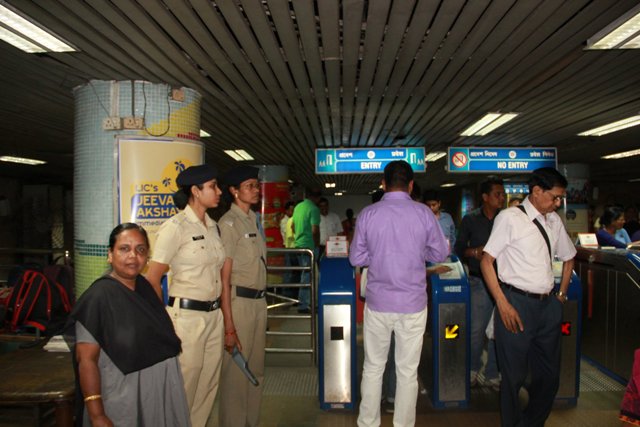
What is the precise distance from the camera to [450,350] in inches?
156

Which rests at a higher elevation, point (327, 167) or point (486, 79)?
point (486, 79)

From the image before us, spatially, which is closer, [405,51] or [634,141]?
[405,51]

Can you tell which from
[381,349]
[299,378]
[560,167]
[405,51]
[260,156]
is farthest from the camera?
[560,167]

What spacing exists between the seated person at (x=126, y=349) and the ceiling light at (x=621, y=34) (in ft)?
11.6

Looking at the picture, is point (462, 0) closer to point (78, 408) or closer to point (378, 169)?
point (78, 408)

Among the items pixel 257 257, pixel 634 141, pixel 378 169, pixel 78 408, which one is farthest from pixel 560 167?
pixel 78 408

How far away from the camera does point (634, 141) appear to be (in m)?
10.1

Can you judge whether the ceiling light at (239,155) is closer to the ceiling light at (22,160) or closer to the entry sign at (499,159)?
the ceiling light at (22,160)

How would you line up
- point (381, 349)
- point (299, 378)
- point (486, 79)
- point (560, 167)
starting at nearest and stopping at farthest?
1. point (381, 349)
2. point (299, 378)
3. point (486, 79)
4. point (560, 167)

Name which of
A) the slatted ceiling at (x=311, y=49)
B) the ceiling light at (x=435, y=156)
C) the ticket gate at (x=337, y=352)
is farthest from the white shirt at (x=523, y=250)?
the ceiling light at (x=435, y=156)

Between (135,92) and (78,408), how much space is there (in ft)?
11.5

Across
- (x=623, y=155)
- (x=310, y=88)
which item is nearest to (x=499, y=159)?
(x=310, y=88)

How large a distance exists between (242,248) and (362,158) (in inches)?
250

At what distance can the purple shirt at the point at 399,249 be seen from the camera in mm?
3098
